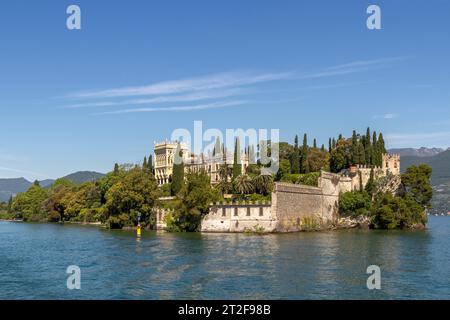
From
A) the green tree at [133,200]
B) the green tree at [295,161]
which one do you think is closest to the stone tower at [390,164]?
the green tree at [295,161]

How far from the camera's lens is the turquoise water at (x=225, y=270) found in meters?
26.8

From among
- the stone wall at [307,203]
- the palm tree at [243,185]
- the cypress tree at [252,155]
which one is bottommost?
the stone wall at [307,203]

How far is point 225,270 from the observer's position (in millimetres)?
33219

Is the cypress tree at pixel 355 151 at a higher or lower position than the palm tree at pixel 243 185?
higher

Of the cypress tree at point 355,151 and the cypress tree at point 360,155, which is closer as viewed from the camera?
the cypress tree at point 360,155

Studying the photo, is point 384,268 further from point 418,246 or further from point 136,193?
point 136,193

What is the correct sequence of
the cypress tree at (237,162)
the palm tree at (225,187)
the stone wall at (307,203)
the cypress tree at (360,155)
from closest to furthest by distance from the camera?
1. the stone wall at (307,203)
2. the palm tree at (225,187)
3. the cypress tree at (360,155)
4. the cypress tree at (237,162)

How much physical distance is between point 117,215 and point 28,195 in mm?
60771

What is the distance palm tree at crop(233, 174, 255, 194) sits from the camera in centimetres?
7512

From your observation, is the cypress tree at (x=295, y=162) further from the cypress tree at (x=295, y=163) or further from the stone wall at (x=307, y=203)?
the stone wall at (x=307, y=203)

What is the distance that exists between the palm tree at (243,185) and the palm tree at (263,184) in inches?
35.3

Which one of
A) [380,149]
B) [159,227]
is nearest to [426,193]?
[380,149]

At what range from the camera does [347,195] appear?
79375 mm

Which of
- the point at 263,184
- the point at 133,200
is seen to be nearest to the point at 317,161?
the point at 263,184
